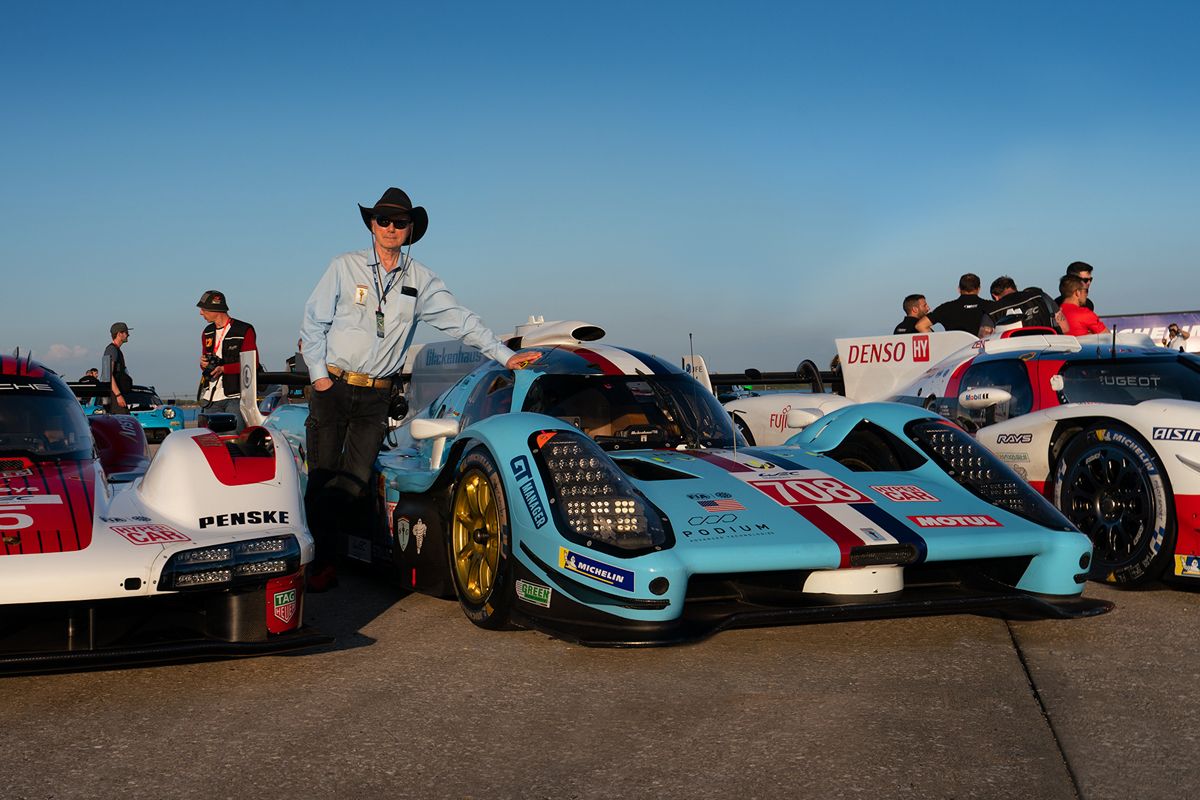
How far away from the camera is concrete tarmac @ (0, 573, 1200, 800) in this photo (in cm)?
289

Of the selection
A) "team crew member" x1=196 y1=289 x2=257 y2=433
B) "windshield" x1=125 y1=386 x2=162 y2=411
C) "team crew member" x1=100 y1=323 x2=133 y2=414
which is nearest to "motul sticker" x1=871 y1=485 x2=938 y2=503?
"team crew member" x1=196 y1=289 x2=257 y2=433

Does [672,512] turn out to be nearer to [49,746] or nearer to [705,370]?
[49,746]

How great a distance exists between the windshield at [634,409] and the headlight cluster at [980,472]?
3.05ft

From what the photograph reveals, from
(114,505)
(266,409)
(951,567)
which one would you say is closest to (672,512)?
(951,567)

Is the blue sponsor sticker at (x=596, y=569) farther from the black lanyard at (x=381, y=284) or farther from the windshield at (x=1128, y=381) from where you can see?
the windshield at (x=1128, y=381)

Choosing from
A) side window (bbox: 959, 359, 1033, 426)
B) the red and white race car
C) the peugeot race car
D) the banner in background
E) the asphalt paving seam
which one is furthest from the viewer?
the banner in background

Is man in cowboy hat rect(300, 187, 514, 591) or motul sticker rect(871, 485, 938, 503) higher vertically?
man in cowboy hat rect(300, 187, 514, 591)

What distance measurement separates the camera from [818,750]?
312 centimetres

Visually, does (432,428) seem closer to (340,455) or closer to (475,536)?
(475,536)

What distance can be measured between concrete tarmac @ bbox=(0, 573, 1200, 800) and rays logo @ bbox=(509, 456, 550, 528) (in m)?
0.48

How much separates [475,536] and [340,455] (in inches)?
58.6

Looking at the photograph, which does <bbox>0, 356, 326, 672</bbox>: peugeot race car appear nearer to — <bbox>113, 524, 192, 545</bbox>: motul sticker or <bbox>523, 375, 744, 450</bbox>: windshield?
<bbox>113, 524, 192, 545</bbox>: motul sticker

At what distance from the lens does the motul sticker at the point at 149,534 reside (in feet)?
Result: 12.6

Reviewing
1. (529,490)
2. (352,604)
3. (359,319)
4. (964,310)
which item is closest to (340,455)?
(359,319)
